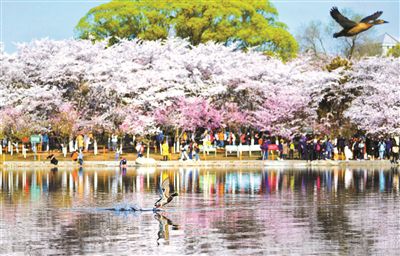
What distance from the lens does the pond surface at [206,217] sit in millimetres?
19734

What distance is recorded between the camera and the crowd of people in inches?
2291

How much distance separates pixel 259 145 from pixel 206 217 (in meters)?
39.2

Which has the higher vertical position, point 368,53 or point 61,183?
point 368,53

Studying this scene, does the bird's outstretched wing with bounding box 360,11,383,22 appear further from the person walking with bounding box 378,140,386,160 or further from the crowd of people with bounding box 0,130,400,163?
the person walking with bounding box 378,140,386,160

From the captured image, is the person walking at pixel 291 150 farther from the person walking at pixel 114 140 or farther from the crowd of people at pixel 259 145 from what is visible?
the person walking at pixel 114 140

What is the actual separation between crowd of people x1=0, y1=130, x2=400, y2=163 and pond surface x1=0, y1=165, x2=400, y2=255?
50.7ft

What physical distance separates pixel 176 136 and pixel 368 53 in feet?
173

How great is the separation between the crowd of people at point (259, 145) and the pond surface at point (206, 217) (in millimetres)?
15443

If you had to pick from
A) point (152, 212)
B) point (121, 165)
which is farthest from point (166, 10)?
point (152, 212)

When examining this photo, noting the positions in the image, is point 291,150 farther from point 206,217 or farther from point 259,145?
point 206,217

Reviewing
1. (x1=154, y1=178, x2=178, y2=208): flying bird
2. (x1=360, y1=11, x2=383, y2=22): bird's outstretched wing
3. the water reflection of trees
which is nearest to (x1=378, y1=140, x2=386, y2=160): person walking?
the water reflection of trees

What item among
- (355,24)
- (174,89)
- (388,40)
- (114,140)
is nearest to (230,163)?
(114,140)

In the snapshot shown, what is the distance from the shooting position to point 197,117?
69.9 metres

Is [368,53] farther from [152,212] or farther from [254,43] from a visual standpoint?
[152,212]
